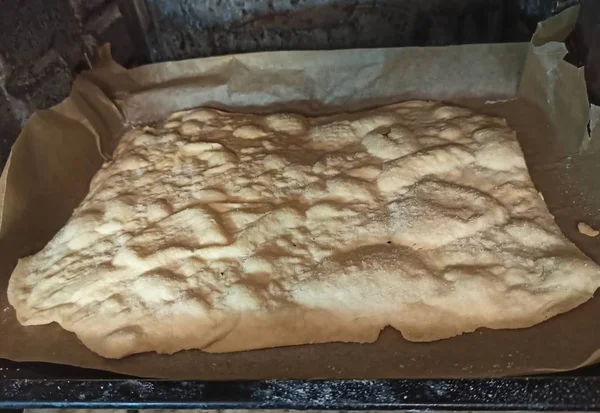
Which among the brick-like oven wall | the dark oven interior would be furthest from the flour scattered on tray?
the brick-like oven wall

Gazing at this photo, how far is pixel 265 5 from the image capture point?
170 cm

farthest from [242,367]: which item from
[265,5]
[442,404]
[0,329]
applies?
[265,5]

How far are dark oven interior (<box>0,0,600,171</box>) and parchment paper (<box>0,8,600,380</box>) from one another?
0.07 meters

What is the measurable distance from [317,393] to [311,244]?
387 mm

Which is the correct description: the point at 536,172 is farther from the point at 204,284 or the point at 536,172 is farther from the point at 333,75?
the point at 204,284

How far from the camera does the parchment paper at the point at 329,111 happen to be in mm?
1047

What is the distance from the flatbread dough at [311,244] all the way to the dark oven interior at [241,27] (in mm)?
277

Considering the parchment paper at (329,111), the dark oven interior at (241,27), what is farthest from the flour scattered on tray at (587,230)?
the dark oven interior at (241,27)

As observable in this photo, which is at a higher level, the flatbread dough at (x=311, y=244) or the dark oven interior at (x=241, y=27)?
the dark oven interior at (x=241, y=27)

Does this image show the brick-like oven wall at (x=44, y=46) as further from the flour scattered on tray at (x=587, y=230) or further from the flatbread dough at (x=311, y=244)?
the flour scattered on tray at (x=587, y=230)

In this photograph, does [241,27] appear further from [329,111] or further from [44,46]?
[44,46]

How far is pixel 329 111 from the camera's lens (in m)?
1.67

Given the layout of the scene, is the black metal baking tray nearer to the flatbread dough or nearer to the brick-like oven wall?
the flatbread dough

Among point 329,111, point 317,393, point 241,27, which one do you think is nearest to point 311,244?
point 317,393
